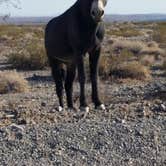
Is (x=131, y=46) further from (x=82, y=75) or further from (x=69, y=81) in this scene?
(x=82, y=75)

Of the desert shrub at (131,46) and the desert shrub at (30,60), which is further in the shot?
the desert shrub at (131,46)

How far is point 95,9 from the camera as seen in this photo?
10172 mm

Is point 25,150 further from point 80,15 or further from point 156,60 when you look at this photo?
Result: point 156,60

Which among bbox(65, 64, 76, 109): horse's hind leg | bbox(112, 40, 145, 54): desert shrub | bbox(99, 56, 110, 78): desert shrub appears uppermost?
bbox(65, 64, 76, 109): horse's hind leg

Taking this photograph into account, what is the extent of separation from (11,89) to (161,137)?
11680mm

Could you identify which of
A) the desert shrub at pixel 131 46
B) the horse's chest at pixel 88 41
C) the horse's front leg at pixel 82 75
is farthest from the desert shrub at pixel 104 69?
the desert shrub at pixel 131 46

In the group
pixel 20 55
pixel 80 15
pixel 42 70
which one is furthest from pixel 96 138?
pixel 20 55

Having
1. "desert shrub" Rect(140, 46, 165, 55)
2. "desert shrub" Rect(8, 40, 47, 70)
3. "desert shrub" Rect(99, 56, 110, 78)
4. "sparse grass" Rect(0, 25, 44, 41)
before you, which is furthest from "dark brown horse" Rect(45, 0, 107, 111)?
"sparse grass" Rect(0, 25, 44, 41)

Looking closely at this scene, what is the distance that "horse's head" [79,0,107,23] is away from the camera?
10.1 meters

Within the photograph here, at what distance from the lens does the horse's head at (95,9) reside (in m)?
10.1

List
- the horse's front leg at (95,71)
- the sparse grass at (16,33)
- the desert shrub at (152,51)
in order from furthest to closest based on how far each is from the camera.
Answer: the sparse grass at (16,33)
the desert shrub at (152,51)
the horse's front leg at (95,71)

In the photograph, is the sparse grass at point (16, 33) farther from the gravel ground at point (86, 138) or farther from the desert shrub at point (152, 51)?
the gravel ground at point (86, 138)

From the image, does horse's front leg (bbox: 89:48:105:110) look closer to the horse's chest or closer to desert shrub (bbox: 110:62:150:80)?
the horse's chest

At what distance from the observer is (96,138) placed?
8664 mm
